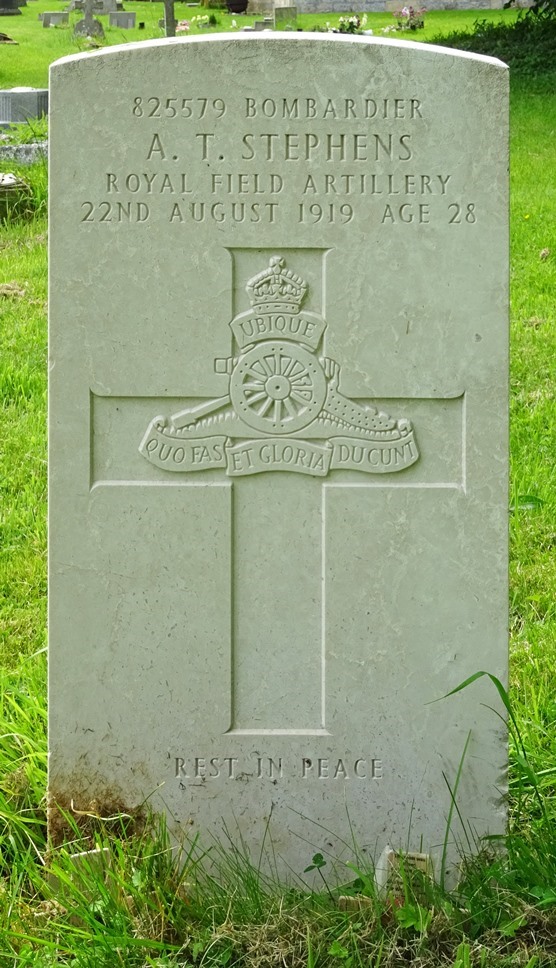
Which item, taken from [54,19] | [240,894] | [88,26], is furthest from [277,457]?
[54,19]

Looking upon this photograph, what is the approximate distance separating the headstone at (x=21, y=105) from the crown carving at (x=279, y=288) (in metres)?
8.68

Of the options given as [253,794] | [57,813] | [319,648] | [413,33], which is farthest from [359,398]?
[413,33]

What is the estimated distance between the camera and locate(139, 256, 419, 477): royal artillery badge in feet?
8.62

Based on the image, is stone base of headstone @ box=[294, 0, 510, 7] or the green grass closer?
the green grass

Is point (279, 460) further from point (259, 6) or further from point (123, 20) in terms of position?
point (259, 6)

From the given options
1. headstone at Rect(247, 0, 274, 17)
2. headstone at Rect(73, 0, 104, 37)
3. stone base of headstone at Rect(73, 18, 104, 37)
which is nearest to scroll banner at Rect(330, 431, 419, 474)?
headstone at Rect(73, 0, 104, 37)

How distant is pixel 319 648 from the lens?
2.72m

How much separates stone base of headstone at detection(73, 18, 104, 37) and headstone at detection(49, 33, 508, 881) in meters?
22.1

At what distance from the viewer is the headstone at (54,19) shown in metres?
27.9

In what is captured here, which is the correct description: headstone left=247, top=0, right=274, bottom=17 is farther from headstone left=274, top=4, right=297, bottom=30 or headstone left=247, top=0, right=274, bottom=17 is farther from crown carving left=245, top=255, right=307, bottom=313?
crown carving left=245, top=255, right=307, bottom=313

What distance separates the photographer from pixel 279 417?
8.71ft

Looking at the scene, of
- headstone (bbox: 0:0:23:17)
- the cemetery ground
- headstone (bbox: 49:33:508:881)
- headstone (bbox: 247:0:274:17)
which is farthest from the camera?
headstone (bbox: 0:0:23:17)

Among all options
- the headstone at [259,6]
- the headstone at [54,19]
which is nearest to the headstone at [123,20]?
the headstone at [54,19]

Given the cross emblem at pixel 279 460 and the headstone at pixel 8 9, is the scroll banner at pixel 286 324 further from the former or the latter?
the headstone at pixel 8 9
